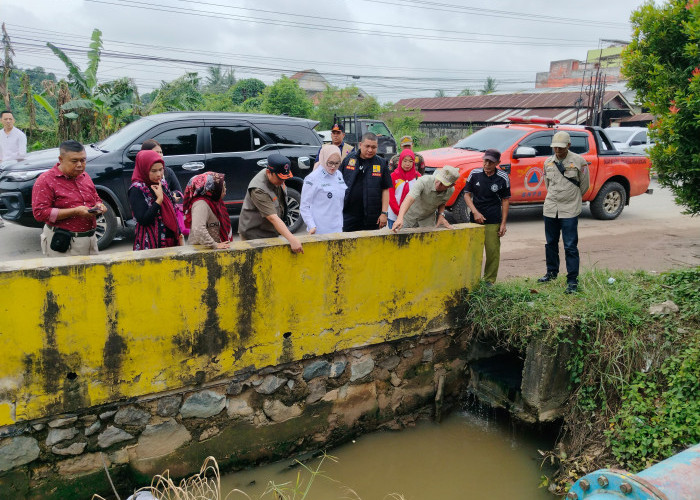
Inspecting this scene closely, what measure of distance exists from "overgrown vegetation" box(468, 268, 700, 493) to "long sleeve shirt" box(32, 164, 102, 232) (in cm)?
356

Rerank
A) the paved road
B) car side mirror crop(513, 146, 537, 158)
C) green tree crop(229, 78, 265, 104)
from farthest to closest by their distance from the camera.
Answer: green tree crop(229, 78, 265, 104) → car side mirror crop(513, 146, 537, 158) → the paved road

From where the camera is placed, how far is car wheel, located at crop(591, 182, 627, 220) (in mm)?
9891

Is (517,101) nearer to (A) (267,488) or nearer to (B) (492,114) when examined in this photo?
(B) (492,114)

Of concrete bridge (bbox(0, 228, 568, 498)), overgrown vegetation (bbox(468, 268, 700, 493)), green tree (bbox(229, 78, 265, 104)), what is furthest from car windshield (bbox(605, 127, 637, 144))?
green tree (bbox(229, 78, 265, 104))

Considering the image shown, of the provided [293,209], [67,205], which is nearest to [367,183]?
[67,205]

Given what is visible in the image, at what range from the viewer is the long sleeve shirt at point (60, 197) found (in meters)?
3.78

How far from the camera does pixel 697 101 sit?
12.6 feet

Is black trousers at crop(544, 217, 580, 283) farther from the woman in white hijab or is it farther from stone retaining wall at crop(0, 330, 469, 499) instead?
the woman in white hijab

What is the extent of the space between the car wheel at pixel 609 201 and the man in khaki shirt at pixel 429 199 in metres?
6.28

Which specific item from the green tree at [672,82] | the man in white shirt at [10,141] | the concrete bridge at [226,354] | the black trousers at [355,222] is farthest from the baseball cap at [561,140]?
the man in white shirt at [10,141]

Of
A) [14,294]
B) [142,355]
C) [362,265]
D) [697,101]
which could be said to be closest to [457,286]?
[362,265]

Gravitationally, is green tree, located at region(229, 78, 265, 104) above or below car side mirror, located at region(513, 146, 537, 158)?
above

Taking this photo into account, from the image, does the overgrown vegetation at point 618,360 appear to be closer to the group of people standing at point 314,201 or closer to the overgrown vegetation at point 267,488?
the group of people standing at point 314,201

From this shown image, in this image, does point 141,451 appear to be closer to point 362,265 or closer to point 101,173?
point 362,265
